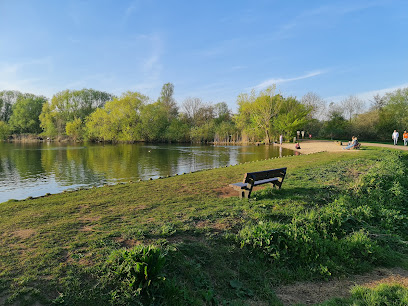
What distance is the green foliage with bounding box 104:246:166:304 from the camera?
3.12 meters

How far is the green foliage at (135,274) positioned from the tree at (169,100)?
73.1 meters

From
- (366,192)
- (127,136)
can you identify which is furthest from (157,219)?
(127,136)

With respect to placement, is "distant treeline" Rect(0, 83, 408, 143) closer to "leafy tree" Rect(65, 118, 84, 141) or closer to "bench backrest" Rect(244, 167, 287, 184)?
"leafy tree" Rect(65, 118, 84, 141)

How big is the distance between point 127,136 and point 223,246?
5831cm

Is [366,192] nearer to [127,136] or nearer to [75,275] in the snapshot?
[75,275]

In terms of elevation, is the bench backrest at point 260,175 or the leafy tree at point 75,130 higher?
the leafy tree at point 75,130

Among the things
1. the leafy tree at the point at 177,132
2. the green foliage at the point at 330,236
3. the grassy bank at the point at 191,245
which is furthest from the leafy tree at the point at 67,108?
the green foliage at the point at 330,236

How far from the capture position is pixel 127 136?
59.4 metres

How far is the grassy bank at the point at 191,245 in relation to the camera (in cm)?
324

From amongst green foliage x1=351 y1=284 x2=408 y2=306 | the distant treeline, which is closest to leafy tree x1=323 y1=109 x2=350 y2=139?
the distant treeline

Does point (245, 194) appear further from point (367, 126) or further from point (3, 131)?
point (3, 131)

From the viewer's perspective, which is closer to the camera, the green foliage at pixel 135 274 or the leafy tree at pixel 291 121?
the green foliage at pixel 135 274

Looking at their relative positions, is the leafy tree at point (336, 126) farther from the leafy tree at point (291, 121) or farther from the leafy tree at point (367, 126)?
the leafy tree at point (291, 121)

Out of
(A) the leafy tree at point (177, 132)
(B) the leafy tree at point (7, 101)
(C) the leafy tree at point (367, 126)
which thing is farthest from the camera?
(B) the leafy tree at point (7, 101)
